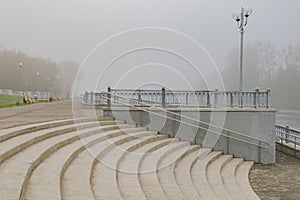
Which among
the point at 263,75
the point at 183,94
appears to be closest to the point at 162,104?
the point at 183,94

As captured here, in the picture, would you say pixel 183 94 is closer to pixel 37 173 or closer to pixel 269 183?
pixel 269 183

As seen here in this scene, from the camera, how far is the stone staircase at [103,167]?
4.50 metres

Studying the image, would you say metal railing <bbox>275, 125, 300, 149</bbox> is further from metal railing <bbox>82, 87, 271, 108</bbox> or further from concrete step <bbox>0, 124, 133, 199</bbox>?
concrete step <bbox>0, 124, 133, 199</bbox>

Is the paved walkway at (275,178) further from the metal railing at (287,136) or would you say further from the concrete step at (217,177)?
the metal railing at (287,136)

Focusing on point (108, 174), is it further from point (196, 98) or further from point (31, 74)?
point (31, 74)

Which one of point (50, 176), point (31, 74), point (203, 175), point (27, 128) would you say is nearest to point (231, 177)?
point (203, 175)

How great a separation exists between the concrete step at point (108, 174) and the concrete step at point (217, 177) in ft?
7.11

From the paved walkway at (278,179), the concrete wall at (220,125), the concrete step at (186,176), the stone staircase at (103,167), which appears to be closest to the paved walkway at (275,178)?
the paved walkway at (278,179)

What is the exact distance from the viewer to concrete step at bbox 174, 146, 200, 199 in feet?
20.0

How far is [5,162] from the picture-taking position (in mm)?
5004

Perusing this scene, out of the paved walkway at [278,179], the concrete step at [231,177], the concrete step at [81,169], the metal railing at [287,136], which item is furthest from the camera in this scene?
the metal railing at [287,136]

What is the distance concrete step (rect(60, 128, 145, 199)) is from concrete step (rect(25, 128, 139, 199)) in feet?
0.32

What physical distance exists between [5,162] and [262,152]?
32.1ft

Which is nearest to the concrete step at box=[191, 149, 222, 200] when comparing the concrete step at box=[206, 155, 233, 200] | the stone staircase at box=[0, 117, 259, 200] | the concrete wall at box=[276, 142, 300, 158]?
the stone staircase at box=[0, 117, 259, 200]
